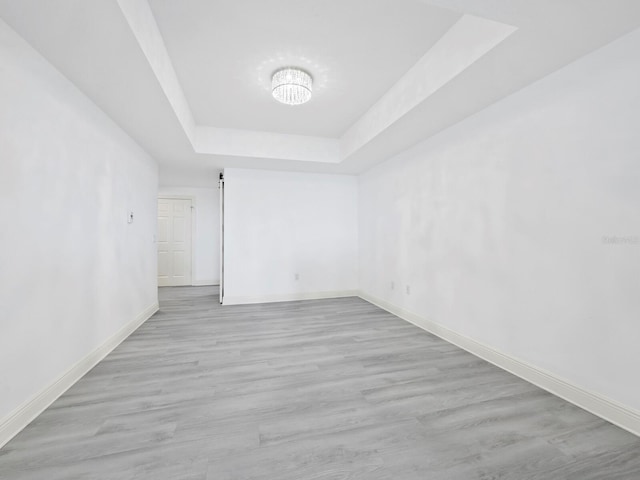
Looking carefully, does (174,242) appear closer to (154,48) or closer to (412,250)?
(154,48)

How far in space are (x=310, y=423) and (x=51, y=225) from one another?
2.15 metres

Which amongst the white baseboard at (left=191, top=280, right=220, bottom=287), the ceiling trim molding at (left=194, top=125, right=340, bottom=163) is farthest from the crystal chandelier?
the white baseboard at (left=191, top=280, right=220, bottom=287)

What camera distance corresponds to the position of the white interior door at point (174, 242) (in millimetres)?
6520

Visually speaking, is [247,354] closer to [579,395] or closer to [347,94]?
[579,395]

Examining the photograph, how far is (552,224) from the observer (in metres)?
2.01

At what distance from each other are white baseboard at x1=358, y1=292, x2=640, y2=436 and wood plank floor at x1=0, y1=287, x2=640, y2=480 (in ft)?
0.21

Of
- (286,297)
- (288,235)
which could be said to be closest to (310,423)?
(286,297)

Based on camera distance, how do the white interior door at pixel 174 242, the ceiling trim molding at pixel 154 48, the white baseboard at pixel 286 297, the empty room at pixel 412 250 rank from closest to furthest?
the empty room at pixel 412 250, the ceiling trim molding at pixel 154 48, the white baseboard at pixel 286 297, the white interior door at pixel 174 242

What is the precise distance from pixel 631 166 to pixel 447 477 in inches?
77.8

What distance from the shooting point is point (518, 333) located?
2.25 metres

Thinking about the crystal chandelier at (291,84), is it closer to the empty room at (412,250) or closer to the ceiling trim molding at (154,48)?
the empty room at (412,250)

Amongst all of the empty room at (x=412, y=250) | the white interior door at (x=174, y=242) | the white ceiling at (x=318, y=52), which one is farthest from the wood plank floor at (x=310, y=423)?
the white interior door at (x=174, y=242)

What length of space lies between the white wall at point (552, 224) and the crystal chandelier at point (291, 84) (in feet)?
5.24

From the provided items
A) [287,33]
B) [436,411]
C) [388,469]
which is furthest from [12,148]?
[436,411]
